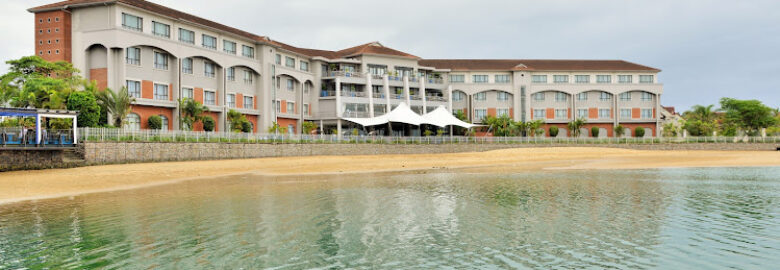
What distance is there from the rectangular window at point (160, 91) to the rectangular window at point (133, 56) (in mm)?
2553

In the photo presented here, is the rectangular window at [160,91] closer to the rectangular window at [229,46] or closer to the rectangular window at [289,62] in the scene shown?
the rectangular window at [229,46]

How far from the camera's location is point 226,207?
17.9 m

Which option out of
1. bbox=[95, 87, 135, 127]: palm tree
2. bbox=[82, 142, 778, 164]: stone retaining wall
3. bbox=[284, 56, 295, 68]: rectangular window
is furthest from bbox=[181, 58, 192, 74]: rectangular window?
bbox=[284, 56, 295, 68]: rectangular window

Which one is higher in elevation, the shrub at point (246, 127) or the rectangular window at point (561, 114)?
the rectangular window at point (561, 114)

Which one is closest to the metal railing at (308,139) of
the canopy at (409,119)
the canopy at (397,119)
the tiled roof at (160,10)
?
the canopy at (409,119)

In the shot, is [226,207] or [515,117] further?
[515,117]

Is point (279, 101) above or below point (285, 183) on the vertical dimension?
above

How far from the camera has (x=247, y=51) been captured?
56281 millimetres

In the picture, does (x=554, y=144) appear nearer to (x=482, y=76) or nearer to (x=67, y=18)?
(x=482, y=76)

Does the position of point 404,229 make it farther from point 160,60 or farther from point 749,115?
point 749,115

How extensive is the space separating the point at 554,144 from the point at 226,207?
4704cm

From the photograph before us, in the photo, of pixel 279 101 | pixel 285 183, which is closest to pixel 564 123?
pixel 279 101

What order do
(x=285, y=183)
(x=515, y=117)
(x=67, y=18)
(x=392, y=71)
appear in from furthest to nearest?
(x=515, y=117), (x=392, y=71), (x=67, y=18), (x=285, y=183)

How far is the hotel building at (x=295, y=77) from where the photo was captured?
4353cm
